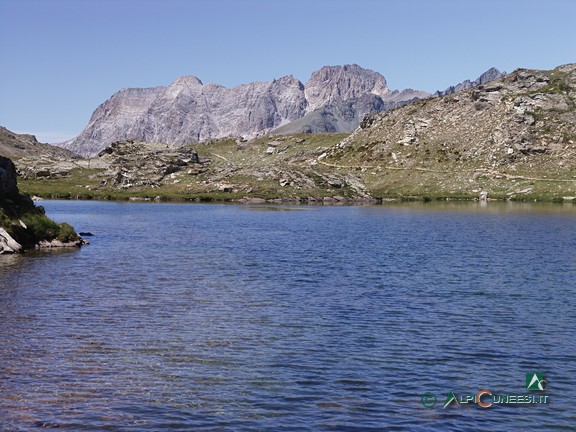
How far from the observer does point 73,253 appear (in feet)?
208

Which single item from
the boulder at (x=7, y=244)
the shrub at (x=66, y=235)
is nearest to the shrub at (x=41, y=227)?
the shrub at (x=66, y=235)

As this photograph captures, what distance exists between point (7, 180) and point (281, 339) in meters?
48.4

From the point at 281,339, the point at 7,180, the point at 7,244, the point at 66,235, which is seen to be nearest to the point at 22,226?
the point at 7,244

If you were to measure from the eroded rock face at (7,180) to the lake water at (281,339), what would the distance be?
10.2m

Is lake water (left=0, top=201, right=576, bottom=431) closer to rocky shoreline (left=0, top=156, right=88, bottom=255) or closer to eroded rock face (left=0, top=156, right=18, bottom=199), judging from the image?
rocky shoreline (left=0, top=156, right=88, bottom=255)

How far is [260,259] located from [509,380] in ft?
125

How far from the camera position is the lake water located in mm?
20766

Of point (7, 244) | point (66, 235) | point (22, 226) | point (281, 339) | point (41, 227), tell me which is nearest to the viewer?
point (281, 339)

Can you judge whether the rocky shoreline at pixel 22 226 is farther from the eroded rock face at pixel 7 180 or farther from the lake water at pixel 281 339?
the lake water at pixel 281 339

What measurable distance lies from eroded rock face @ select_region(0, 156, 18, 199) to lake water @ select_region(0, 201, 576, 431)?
33.5 ft

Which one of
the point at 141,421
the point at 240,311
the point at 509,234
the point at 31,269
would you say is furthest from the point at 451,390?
the point at 509,234

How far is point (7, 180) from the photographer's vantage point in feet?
222

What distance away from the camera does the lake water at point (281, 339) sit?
20766 mm

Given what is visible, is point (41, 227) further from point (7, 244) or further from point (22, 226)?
point (7, 244)
